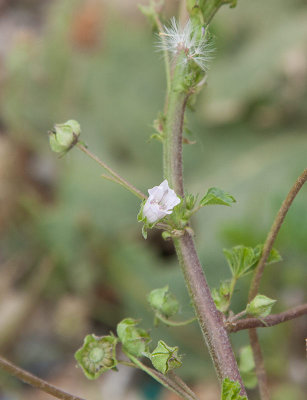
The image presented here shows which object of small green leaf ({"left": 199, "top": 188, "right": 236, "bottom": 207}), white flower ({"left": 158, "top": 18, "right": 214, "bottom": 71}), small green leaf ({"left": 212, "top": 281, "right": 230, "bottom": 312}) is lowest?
small green leaf ({"left": 212, "top": 281, "right": 230, "bottom": 312})

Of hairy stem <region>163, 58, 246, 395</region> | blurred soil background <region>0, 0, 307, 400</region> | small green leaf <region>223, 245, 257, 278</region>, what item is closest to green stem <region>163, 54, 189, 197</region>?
hairy stem <region>163, 58, 246, 395</region>

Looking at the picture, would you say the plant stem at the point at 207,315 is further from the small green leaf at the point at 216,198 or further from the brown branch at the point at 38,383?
the brown branch at the point at 38,383

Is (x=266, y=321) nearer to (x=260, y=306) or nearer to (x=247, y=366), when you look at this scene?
(x=260, y=306)

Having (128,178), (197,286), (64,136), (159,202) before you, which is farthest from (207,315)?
(128,178)

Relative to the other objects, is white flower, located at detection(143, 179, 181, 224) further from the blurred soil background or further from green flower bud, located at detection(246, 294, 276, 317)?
the blurred soil background

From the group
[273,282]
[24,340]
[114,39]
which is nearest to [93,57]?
[114,39]

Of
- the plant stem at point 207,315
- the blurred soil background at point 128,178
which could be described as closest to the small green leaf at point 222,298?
the plant stem at point 207,315
